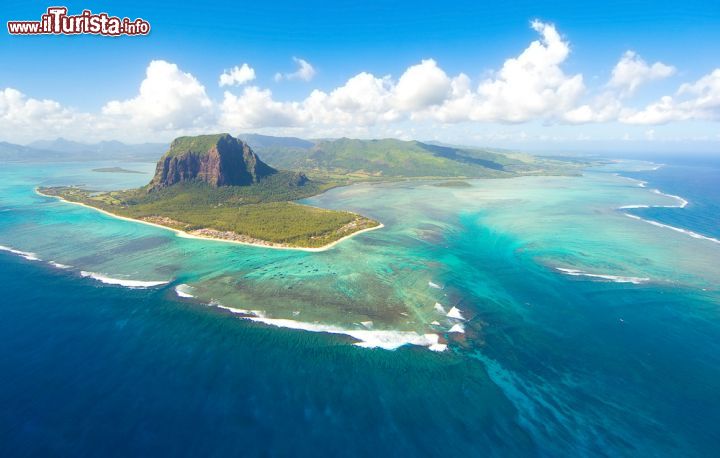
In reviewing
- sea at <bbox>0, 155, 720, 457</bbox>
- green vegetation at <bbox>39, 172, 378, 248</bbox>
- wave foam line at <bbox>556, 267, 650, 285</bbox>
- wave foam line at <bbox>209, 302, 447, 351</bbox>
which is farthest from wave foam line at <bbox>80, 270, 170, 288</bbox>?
wave foam line at <bbox>556, 267, 650, 285</bbox>

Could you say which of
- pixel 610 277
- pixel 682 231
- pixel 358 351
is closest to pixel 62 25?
pixel 358 351

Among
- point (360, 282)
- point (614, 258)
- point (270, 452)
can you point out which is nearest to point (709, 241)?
point (614, 258)

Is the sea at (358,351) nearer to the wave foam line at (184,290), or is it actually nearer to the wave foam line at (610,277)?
the wave foam line at (184,290)

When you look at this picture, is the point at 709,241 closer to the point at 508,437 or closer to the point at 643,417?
the point at 643,417

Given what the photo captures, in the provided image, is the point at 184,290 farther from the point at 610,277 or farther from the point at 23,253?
the point at 610,277

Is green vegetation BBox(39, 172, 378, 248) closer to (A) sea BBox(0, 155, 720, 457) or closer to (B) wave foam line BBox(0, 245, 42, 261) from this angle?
(A) sea BBox(0, 155, 720, 457)
